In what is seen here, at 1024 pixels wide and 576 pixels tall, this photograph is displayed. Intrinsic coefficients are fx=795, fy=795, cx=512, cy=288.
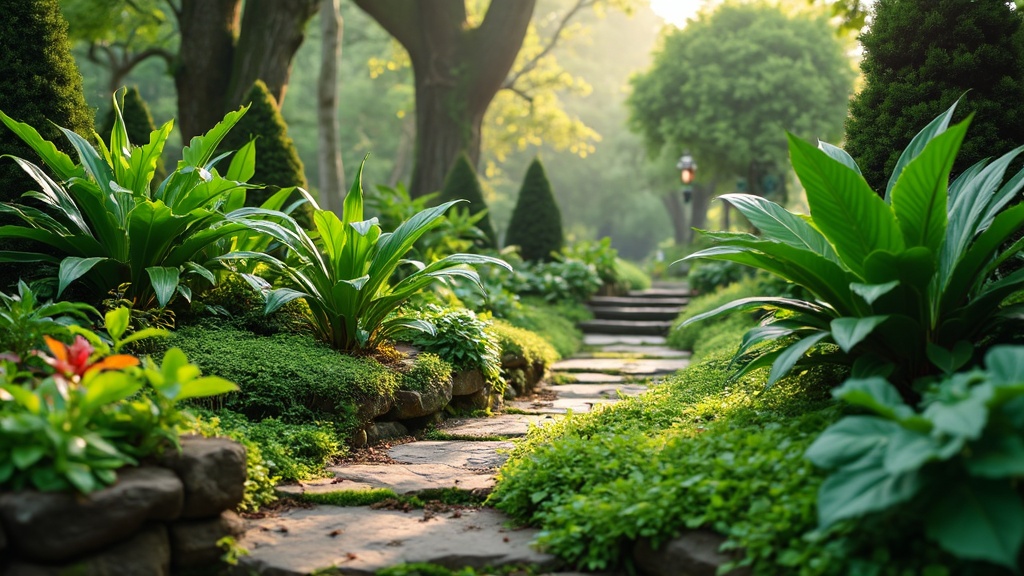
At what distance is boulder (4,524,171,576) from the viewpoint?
212 centimetres

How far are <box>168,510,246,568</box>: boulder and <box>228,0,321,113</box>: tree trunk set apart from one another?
7.86 meters

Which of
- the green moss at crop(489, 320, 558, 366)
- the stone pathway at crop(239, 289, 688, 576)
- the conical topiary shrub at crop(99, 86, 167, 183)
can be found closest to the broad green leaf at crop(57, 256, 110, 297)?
the stone pathway at crop(239, 289, 688, 576)

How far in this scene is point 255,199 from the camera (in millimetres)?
7121

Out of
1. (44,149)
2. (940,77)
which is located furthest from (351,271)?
(940,77)

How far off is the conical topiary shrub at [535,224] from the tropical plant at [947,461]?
446 inches

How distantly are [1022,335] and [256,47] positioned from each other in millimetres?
8739

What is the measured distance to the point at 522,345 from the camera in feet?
20.7

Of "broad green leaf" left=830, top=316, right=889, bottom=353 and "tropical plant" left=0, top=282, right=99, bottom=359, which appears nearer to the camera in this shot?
"broad green leaf" left=830, top=316, right=889, bottom=353

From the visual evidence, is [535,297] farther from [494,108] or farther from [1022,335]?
[494,108]

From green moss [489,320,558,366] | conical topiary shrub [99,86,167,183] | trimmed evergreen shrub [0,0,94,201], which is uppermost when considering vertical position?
conical topiary shrub [99,86,167,183]

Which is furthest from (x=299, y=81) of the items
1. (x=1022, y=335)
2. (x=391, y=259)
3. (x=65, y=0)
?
(x=1022, y=335)

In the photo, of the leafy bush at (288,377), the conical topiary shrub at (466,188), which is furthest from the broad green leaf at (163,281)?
the conical topiary shrub at (466,188)

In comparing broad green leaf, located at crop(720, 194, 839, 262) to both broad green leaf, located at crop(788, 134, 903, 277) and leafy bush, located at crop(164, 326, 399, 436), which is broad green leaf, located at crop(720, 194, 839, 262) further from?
leafy bush, located at crop(164, 326, 399, 436)

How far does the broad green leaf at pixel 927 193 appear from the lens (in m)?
2.71
